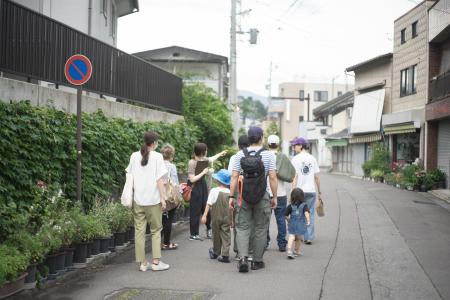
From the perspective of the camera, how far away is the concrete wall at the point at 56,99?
7608 millimetres

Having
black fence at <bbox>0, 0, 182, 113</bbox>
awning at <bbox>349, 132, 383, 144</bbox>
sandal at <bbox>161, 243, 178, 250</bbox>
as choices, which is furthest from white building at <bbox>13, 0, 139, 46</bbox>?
awning at <bbox>349, 132, 383, 144</bbox>

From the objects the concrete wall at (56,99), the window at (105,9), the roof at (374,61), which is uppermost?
the roof at (374,61)

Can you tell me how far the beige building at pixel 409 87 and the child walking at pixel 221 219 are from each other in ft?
67.1

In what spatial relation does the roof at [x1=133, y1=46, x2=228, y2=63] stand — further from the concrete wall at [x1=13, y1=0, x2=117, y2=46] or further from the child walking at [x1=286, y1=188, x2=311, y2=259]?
the child walking at [x1=286, y1=188, x2=311, y2=259]

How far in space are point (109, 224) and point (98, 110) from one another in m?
2.68

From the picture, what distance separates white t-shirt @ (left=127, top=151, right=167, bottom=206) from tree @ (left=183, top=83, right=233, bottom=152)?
14.3 meters

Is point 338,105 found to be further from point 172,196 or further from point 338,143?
point 172,196

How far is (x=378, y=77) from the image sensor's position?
36469 millimetres

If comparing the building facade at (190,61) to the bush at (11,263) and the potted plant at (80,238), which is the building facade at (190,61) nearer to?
the potted plant at (80,238)

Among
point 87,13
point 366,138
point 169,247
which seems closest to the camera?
point 169,247

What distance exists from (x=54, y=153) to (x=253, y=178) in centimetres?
296

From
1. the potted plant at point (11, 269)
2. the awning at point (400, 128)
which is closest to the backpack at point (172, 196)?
the potted plant at point (11, 269)

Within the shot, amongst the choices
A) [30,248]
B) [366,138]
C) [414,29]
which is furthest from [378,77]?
[30,248]

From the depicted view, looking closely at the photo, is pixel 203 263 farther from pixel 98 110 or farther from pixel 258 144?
pixel 98 110
